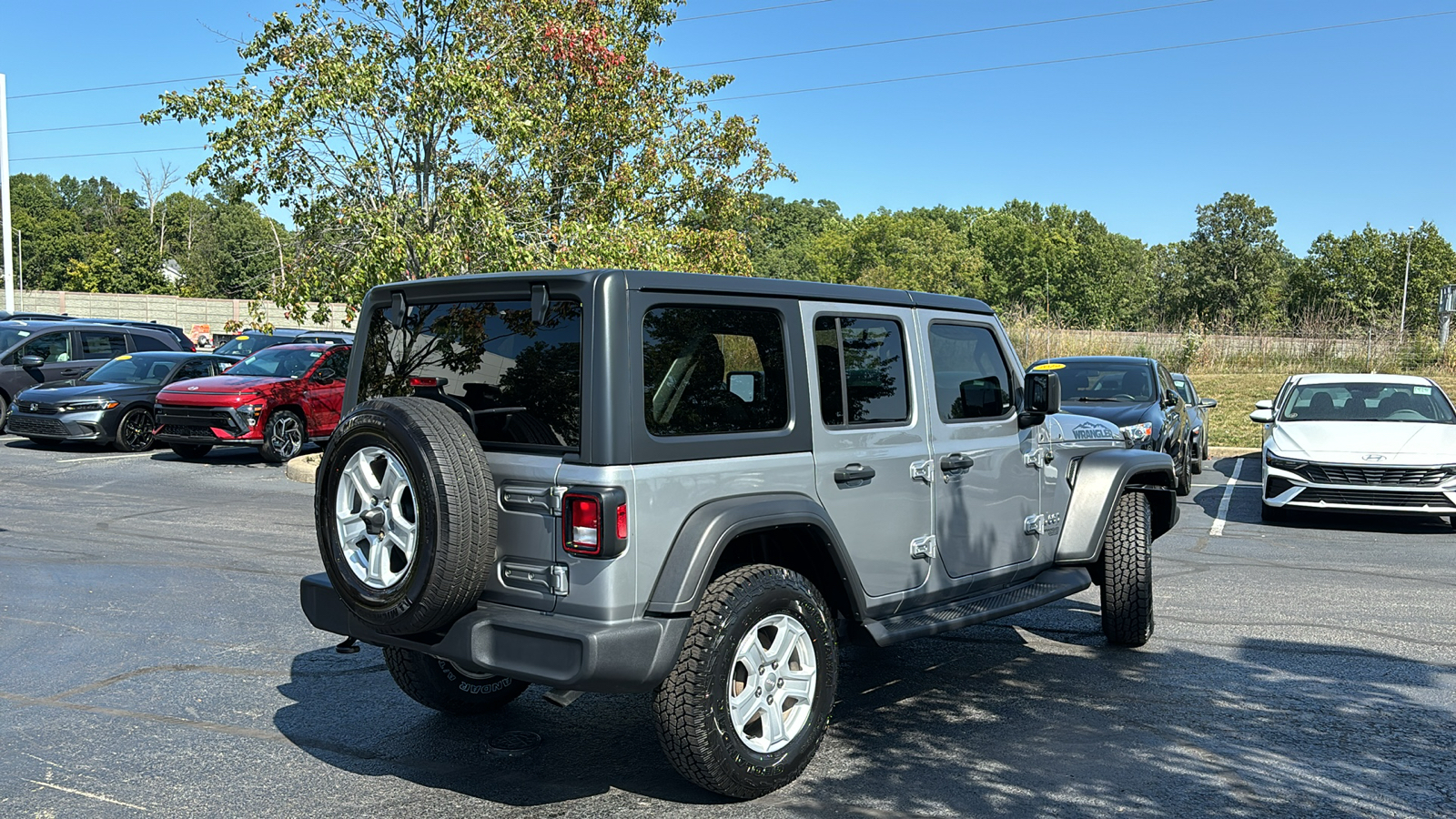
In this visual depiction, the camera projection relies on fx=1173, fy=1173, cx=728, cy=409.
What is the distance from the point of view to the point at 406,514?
13.5 feet

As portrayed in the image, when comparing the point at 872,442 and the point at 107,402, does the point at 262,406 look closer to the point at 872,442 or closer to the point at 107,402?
the point at 107,402

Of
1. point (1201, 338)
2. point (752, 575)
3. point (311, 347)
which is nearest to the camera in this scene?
point (752, 575)

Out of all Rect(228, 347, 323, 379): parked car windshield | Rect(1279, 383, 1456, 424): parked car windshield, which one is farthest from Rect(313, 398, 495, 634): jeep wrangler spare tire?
Rect(228, 347, 323, 379): parked car windshield

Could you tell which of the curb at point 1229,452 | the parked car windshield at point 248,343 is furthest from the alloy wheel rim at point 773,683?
the parked car windshield at point 248,343

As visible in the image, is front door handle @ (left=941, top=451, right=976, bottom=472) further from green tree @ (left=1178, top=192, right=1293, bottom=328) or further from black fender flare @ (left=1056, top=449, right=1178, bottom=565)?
green tree @ (left=1178, top=192, right=1293, bottom=328)

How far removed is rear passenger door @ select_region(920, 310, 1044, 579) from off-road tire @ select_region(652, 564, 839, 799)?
4.02 ft

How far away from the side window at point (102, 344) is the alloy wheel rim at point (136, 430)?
311 cm

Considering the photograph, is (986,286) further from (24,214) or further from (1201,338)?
(24,214)

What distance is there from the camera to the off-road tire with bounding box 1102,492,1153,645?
21.0 feet

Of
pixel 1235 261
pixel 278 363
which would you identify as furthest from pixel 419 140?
pixel 1235 261

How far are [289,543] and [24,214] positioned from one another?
391ft

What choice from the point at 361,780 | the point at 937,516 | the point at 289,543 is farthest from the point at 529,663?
the point at 289,543

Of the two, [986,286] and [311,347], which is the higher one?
[986,286]

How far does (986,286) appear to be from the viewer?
381 ft
